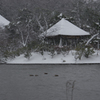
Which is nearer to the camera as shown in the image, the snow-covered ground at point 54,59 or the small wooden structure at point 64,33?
the snow-covered ground at point 54,59

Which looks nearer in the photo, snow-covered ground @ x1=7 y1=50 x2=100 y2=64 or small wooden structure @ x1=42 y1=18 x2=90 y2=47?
snow-covered ground @ x1=7 y1=50 x2=100 y2=64

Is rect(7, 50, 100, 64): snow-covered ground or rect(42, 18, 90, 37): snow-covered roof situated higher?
rect(42, 18, 90, 37): snow-covered roof

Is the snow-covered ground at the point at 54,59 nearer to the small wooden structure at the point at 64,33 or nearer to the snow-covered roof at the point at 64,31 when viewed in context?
the small wooden structure at the point at 64,33

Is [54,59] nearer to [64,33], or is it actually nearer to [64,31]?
[64,33]

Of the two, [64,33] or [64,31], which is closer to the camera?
[64,33]

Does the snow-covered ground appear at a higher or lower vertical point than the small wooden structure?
lower

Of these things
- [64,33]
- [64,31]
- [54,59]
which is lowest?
[54,59]

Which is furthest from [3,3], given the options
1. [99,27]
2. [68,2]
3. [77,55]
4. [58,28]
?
[77,55]

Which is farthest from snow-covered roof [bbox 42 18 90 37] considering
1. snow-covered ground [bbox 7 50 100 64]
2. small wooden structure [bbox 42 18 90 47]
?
snow-covered ground [bbox 7 50 100 64]

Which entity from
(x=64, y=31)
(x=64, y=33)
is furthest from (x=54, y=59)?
(x=64, y=31)

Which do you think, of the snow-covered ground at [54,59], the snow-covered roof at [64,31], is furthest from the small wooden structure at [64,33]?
the snow-covered ground at [54,59]

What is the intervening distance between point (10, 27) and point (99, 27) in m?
11.8

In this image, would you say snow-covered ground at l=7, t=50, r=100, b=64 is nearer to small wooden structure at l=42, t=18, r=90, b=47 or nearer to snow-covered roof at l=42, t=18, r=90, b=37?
small wooden structure at l=42, t=18, r=90, b=47

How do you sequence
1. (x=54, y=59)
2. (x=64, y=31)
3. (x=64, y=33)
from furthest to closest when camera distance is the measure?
(x=64, y=31)
(x=64, y=33)
(x=54, y=59)
